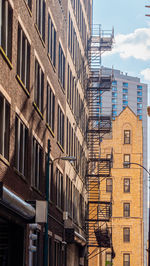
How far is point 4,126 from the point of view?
20.2 meters

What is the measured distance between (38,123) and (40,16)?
17.3 feet

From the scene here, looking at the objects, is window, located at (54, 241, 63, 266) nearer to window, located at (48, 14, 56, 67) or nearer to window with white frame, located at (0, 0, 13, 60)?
window, located at (48, 14, 56, 67)


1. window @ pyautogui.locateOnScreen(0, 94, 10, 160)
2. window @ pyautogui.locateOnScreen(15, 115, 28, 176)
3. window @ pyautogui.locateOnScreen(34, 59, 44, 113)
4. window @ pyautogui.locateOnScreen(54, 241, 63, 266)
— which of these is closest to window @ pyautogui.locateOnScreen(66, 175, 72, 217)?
window @ pyautogui.locateOnScreen(54, 241, 63, 266)

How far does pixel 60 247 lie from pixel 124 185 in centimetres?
5763

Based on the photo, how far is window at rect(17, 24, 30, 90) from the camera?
75.7ft

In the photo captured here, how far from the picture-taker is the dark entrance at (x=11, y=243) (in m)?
22.0

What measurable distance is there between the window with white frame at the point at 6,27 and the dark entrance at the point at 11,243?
6.26m

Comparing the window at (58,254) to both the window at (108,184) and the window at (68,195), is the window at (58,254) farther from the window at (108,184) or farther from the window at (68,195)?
the window at (108,184)

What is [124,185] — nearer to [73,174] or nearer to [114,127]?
[114,127]

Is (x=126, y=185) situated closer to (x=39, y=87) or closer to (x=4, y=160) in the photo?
(x=39, y=87)

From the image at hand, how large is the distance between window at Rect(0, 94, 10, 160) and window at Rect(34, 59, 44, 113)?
20.8 feet

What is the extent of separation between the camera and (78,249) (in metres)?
50.4

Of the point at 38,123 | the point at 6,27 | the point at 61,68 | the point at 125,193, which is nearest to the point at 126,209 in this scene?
the point at 125,193

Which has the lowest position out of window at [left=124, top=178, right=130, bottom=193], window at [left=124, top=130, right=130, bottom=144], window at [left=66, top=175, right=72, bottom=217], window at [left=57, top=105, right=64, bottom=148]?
window at [left=66, top=175, right=72, bottom=217]
